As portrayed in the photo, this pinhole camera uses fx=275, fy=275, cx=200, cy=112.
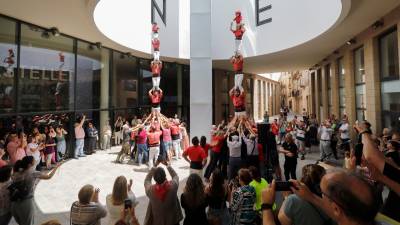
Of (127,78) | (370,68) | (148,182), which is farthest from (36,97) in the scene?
(370,68)

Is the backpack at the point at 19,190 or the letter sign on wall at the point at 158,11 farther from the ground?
the letter sign on wall at the point at 158,11

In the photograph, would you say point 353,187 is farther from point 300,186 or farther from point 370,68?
point 370,68

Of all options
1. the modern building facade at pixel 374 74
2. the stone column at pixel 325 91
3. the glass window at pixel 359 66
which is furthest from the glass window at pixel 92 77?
the stone column at pixel 325 91

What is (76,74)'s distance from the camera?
11.3 m

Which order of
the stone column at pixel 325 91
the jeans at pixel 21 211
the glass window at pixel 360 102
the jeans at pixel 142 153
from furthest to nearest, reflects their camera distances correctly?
1. the stone column at pixel 325 91
2. the glass window at pixel 360 102
3. the jeans at pixel 142 153
4. the jeans at pixel 21 211

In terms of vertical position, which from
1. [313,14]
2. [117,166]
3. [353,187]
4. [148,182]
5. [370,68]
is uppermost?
[313,14]

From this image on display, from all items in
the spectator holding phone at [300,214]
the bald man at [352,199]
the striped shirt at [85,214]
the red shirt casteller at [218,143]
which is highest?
the bald man at [352,199]

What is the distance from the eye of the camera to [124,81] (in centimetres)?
1484

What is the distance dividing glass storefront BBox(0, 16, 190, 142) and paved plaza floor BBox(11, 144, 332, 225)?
208 cm

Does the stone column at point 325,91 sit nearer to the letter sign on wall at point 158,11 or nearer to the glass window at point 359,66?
the glass window at point 359,66

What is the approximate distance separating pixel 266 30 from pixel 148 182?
12.1 meters

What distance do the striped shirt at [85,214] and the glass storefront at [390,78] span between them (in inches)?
341

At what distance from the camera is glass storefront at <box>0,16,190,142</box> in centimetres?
859

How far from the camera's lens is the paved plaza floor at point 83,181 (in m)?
5.45
